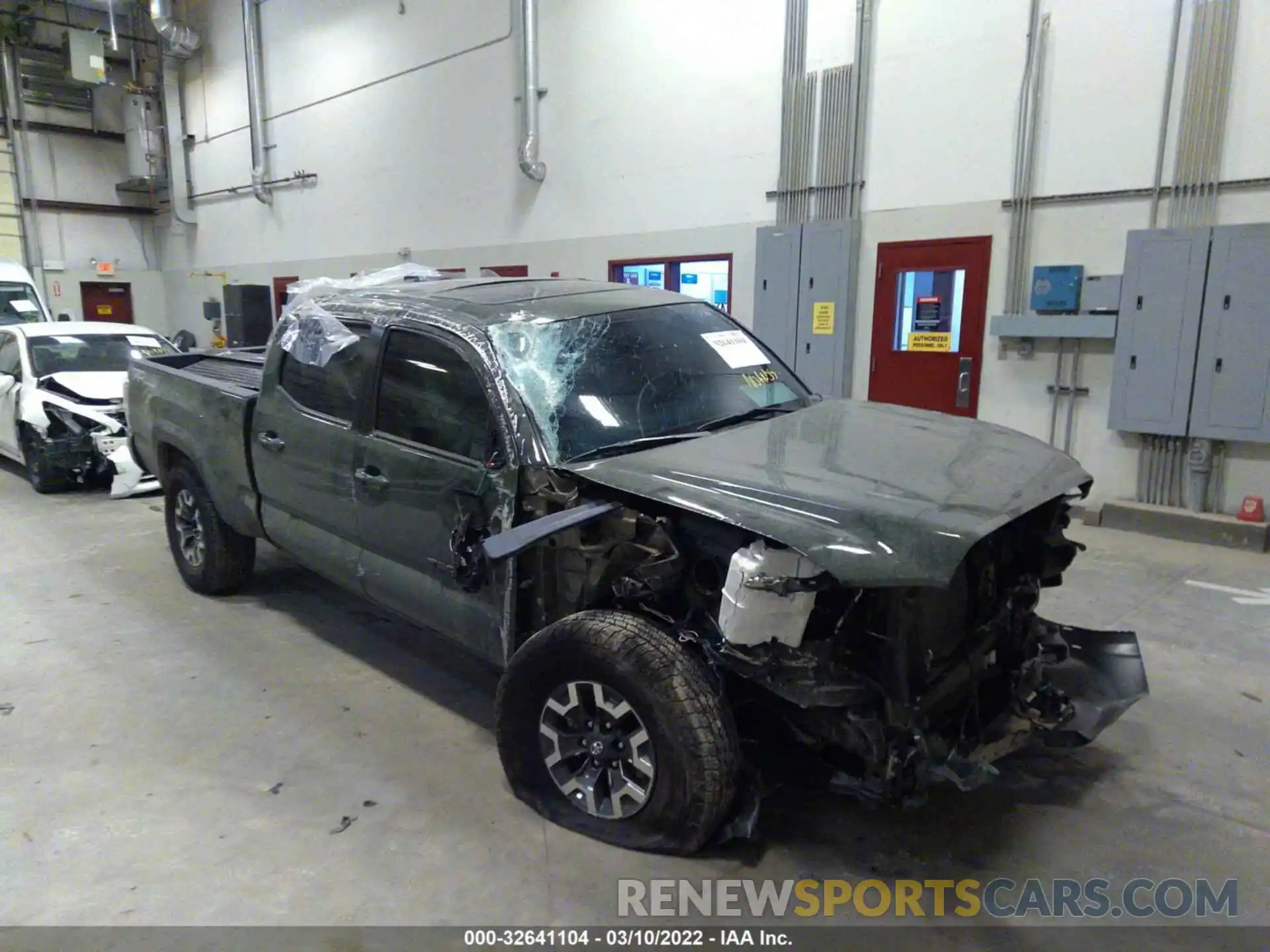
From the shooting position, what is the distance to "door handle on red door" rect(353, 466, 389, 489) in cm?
321

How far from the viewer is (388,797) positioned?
113 inches

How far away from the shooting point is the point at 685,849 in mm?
2430

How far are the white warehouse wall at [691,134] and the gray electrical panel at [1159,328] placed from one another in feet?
0.73

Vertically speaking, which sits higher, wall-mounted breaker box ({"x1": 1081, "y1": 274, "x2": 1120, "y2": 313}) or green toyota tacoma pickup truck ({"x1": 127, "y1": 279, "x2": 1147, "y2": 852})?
wall-mounted breaker box ({"x1": 1081, "y1": 274, "x2": 1120, "y2": 313})

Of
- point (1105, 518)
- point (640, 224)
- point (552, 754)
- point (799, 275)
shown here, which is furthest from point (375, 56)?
point (552, 754)

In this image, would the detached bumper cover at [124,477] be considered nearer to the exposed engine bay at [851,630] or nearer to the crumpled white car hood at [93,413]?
the crumpled white car hood at [93,413]

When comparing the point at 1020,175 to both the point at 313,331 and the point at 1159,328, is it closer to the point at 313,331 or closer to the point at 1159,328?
the point at 1159,328

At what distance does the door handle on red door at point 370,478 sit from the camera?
321 cm

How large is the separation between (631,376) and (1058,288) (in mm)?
4759

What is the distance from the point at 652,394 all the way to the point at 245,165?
15546 mm

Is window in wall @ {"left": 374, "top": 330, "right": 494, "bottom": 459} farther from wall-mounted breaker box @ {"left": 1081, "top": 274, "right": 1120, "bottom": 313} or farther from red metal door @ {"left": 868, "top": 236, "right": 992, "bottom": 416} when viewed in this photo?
wall-mounted breaker box @ {"left": 1081, "top": 274, "right": 1120, "bottom": 313}

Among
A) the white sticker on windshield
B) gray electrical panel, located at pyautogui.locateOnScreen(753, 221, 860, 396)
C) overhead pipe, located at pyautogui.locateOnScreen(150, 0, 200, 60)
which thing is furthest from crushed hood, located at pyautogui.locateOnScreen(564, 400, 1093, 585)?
overhead pipe, located at pyautogui.locateOnScreen(150, 0, 200, 60)

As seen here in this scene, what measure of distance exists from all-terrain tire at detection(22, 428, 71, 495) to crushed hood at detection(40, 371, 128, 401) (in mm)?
494

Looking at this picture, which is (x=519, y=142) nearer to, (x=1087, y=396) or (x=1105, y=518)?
(x=1087, y=396)
